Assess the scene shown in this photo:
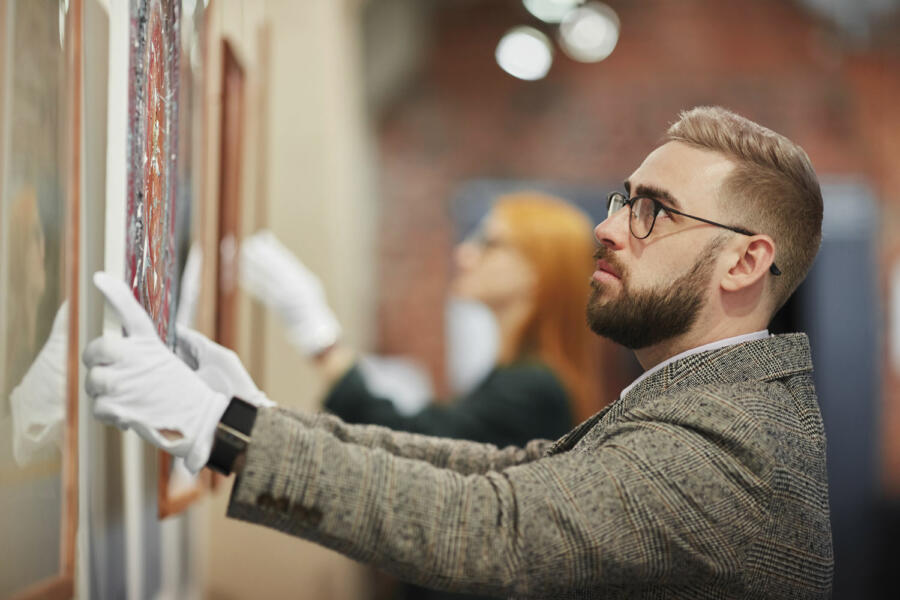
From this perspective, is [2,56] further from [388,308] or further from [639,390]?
[388,308]

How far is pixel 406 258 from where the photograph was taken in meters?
4.82

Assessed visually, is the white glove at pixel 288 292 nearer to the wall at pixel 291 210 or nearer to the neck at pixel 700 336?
the wall at pixel 291 210

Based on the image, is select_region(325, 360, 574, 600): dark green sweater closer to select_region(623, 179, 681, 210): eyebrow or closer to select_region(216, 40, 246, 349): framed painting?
select_region(216, 40, 246, 349): framed painting

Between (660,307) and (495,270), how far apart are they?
128 cm

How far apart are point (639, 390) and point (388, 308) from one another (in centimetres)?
370

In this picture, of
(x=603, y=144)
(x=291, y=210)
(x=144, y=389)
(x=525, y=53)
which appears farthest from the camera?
(x=603, y=144)

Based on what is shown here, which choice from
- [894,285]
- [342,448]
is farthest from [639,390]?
[894,285]

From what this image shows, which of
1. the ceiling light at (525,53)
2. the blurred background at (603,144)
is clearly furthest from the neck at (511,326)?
the ceiling light at (525,53)

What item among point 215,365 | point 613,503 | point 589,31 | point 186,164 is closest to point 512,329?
point 186,164

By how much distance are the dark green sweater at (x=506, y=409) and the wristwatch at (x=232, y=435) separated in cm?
118

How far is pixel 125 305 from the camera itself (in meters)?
0.89

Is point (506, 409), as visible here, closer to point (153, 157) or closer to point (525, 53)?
point (153, 157)

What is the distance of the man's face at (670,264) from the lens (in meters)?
1.12

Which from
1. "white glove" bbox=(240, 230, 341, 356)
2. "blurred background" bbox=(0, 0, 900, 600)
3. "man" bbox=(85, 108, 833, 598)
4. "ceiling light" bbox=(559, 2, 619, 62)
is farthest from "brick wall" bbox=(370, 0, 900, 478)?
"man" bbox=(85, 108, 833, 598)
